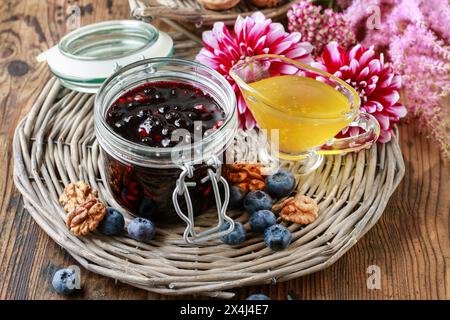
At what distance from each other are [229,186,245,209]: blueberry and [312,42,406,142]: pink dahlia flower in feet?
0.99

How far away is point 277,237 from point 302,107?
0.32 m

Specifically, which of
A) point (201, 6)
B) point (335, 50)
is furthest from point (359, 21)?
point (201, 6)

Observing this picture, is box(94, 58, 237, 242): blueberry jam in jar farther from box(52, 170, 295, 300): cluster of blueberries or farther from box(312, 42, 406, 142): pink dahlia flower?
box(312, 42, 406, 142): pink dahlia flower

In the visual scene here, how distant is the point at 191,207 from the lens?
45.1 inches

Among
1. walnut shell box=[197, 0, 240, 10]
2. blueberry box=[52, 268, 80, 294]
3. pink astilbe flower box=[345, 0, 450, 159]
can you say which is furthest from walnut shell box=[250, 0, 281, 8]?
blueberry box=[52, 268, 80, 294]

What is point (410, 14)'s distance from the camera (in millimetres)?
1597

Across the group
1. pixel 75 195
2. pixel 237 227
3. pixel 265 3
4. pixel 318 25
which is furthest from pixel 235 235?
pixel 265 3

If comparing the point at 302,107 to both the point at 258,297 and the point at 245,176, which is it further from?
the point at 258,297

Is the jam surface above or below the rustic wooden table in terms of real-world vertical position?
above

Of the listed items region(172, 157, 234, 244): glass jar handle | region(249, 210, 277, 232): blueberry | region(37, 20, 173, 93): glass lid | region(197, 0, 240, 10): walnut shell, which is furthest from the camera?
region(197, 0, 240, 10): walnut shell

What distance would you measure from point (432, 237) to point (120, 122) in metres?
0.68

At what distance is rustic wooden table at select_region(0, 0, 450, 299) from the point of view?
121cm
